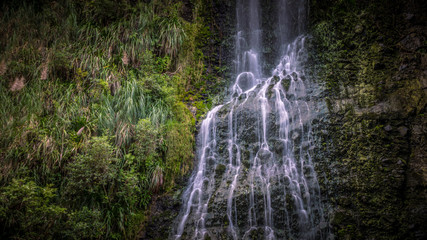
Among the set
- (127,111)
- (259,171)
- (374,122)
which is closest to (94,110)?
(127,111)

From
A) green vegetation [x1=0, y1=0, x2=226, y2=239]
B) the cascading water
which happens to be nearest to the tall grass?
green vegetation [x1=0, y1=0, x2=226, y2=239]

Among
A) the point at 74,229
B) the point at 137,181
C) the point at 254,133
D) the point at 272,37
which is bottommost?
the point at 74,229

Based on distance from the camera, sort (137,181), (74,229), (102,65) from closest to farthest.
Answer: (74,229) → (137,181) → (102,65)

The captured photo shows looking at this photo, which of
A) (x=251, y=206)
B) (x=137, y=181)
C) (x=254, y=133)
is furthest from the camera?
(x=254, y=133)

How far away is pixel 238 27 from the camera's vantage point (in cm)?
925

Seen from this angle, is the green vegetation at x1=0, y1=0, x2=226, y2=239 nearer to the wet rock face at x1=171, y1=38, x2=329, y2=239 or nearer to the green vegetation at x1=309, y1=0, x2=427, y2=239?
the wet rock face at x1=171, y1=38, x2=329, y2=239

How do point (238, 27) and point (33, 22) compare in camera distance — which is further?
point (238, 27)

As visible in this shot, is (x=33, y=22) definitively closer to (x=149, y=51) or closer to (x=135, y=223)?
(x=149, y=51)

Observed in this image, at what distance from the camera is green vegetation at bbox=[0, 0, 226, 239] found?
4.72 meters

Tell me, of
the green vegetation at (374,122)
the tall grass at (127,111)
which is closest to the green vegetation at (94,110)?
the tall grass at (127,111)

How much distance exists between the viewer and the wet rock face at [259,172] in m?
4.69

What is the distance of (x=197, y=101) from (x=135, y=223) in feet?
12.4

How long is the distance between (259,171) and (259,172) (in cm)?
2

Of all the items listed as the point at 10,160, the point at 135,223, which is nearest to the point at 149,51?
the point at 10,160
